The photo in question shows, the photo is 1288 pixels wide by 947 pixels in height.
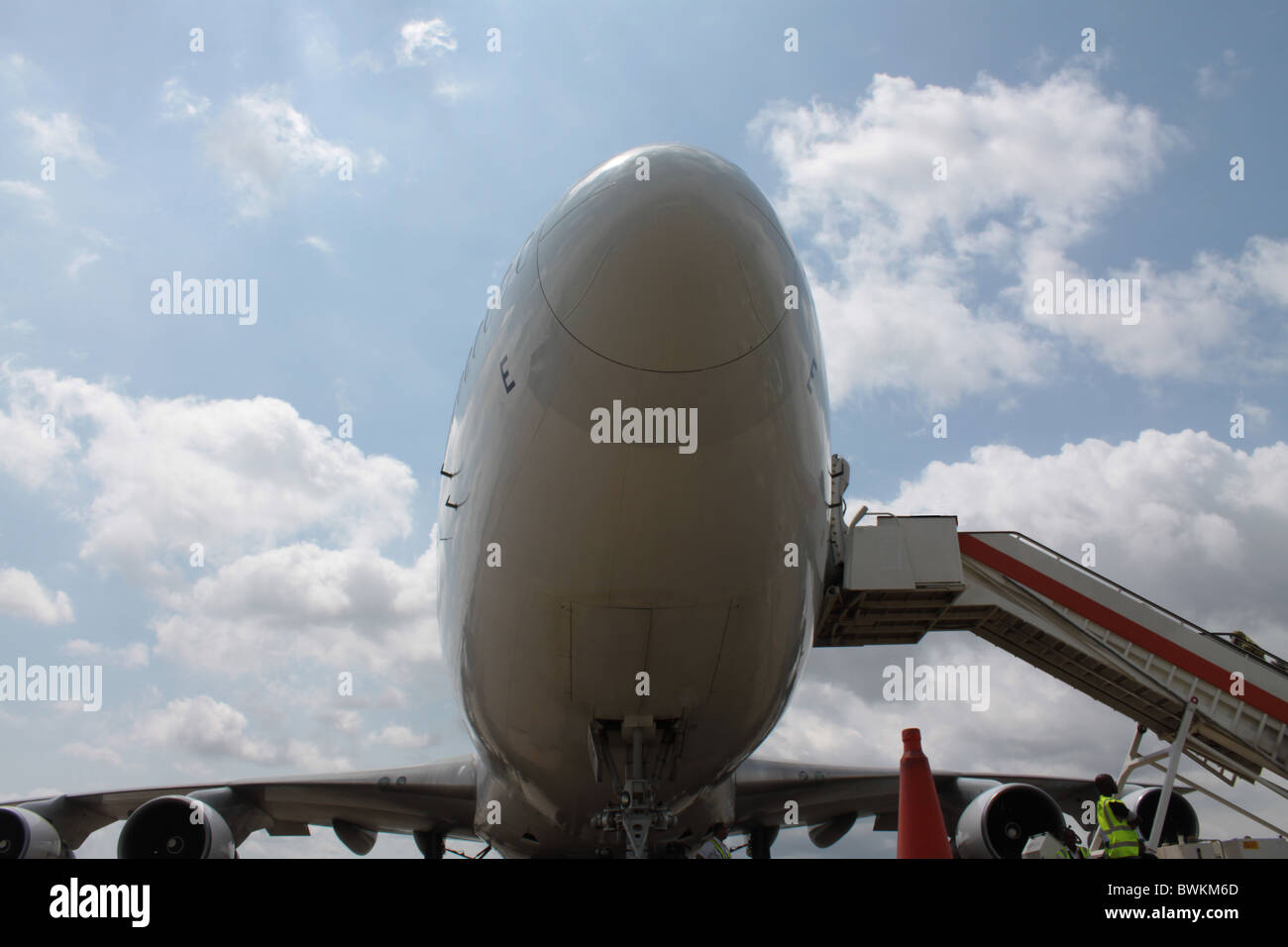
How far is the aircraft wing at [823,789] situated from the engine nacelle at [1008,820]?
2.02 metres

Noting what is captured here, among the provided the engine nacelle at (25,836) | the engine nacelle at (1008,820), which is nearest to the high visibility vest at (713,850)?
the engine nacelle at (1008,820)

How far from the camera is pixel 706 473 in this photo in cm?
432

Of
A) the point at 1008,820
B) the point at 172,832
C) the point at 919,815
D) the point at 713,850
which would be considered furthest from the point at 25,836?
the point at 1008,820

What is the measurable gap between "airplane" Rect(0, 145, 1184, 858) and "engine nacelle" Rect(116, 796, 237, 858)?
4737 millimetres

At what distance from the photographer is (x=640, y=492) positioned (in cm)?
432

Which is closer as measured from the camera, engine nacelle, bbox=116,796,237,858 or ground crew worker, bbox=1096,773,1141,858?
ground crew worker, bbox=1096,773,1141,858

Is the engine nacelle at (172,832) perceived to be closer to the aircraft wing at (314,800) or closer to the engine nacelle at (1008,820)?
the aircraft wing at (314,800)

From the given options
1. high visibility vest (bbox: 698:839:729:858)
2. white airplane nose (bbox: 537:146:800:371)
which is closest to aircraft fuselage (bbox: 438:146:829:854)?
white airplane nose (bbox: 537:146:800:371)

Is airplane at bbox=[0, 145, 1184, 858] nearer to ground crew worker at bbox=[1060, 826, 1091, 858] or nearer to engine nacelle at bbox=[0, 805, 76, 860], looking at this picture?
ground crew worker at bbox=[1060, 826, 1091, 858]

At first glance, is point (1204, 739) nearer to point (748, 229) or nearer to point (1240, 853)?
point (1240, 853)

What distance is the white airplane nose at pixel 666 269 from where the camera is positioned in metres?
4.07

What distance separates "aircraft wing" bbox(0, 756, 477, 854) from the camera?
11016 mm
